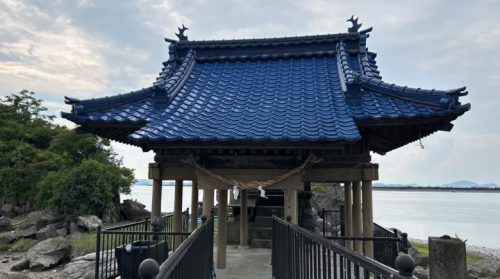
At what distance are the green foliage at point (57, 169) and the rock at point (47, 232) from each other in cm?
118

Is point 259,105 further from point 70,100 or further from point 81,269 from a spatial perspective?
point 81,269

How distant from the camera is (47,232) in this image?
2323 centimetres

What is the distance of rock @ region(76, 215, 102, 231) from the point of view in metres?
22.3

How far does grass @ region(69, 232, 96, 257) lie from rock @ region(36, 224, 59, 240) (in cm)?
430

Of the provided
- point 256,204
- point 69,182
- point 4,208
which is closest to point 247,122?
point 256,204

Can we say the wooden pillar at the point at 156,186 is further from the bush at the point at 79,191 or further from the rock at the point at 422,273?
the bush at the point at 79,191

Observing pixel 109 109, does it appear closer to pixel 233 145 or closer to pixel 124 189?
pixel 233 145

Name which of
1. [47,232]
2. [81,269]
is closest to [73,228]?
[47,232]

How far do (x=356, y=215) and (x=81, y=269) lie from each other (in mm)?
10828

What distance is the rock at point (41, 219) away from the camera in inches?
966

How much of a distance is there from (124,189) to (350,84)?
2688cm

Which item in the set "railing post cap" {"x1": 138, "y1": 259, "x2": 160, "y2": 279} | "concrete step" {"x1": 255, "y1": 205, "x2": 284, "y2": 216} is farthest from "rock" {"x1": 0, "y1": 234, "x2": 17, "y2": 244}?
"railing post cap" {"x1": 138, "y1": 259, "x2": 160, "y2": 279}

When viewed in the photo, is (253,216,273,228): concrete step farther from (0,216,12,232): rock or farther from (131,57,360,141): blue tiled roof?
(0,216,12,232): rock

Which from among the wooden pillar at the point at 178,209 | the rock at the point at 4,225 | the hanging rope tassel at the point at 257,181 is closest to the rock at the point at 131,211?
the rock at the point at 4,225
